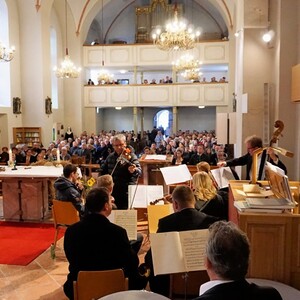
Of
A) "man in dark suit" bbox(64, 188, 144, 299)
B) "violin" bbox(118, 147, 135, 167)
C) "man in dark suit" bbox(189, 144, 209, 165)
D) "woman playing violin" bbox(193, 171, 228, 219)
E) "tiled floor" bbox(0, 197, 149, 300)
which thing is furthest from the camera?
"man in dark suit" bbox(189, 144, 209, 165)

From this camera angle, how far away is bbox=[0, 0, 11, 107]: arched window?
43.3ft

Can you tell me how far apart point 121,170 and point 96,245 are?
279 centimetres

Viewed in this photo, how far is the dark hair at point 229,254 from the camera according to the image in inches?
61.7

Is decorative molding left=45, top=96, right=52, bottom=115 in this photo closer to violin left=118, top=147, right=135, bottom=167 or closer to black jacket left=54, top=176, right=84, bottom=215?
violin left=118, top=147, right=135, bottom=167

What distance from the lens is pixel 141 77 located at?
68.9 feet

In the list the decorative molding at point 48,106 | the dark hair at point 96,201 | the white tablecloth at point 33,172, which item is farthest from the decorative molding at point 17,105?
the dark hair at point 96,201

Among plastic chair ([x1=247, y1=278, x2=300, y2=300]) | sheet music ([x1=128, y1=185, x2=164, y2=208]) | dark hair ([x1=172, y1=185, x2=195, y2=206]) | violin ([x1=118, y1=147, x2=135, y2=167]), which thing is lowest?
plastic chair ([x1=247, y1=278, x2=300, y2=300])

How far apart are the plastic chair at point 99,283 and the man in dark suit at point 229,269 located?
3.49 feet

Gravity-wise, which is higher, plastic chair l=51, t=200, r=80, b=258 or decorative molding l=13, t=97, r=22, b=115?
decorative molding l=13, t=97, r=22, b=115

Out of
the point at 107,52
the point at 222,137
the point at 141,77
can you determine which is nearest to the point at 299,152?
the point at 222,137

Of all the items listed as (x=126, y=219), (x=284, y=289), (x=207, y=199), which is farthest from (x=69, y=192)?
(x=284, y=289)

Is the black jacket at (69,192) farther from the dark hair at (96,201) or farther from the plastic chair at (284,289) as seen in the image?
the plastic chair at (284,289)

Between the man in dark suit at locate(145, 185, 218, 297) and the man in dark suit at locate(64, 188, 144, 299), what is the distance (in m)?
0.42

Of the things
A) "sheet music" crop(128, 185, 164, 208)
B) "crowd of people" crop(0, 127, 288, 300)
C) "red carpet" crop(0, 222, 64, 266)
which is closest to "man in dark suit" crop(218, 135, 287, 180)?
"crowd of people" crop(0, 127, 288, 300)
